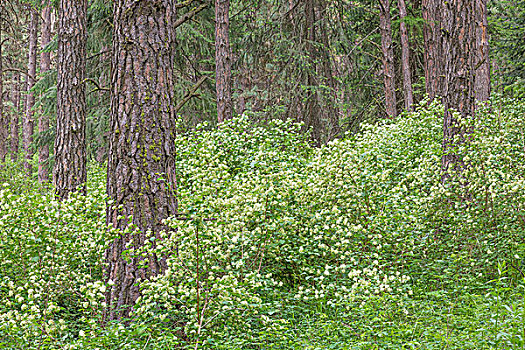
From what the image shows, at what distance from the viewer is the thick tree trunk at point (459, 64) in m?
7.27

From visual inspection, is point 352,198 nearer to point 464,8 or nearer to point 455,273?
point 455,273

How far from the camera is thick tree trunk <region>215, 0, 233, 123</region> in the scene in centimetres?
1116

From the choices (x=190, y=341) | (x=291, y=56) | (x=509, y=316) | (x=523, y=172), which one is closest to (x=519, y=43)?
(x=291, y=56)

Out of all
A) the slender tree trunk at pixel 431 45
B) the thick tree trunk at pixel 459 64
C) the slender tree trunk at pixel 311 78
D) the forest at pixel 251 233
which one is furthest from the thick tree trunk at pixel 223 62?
the slender tree trunk at pixel 431 45

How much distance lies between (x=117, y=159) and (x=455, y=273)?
12.2 feet

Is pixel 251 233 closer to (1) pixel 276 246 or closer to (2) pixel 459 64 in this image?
(1) pixel 276 246

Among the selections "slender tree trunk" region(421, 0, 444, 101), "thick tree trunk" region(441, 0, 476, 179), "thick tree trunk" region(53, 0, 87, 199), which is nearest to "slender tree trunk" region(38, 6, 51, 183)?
"thick tree trunk" region(53, 0, 87, 199)

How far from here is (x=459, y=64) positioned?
7312mm

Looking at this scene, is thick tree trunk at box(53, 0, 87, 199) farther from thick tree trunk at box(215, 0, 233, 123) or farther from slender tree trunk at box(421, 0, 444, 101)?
slender tree trunk at box(421, 0, 444, 101)

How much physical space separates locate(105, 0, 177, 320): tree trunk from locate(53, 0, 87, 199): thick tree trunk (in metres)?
4.05

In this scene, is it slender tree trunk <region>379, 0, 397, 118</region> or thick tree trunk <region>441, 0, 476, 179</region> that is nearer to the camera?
thick tree trunk <region>441, 0, 476, 179</region>

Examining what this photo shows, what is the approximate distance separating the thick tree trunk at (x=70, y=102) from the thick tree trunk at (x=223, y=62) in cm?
296

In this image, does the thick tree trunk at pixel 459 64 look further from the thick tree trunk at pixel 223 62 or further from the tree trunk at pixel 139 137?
the thick tree trunk at pixel 223 62

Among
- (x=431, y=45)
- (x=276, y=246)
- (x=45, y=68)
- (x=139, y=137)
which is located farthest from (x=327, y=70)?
(x=45, y=68)
